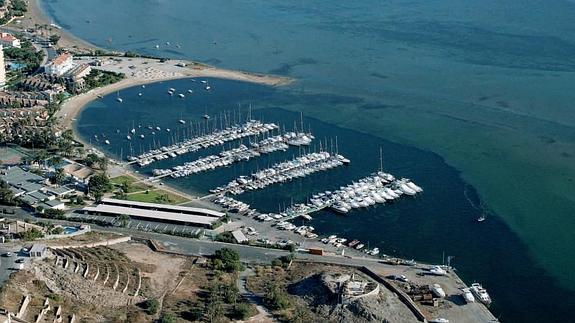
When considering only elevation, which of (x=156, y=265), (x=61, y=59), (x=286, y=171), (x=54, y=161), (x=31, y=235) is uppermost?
(x=61, y=59)

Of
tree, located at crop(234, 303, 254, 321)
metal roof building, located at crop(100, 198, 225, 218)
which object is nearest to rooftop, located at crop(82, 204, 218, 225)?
metal roof building, located at crop(100, 198, 225, 218)

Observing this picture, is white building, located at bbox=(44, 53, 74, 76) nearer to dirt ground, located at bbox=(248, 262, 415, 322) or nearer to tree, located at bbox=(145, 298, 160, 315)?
dirt ground, located at bbox=(248, 262, 415, 322)

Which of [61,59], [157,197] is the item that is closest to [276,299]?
[157,197]

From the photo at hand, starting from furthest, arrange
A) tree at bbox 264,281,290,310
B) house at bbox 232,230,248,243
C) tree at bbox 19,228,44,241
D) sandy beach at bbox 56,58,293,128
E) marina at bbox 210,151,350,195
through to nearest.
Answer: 1. sandy beach at bbox 56,58,293,128
2. marina at bbox 210,151,350,195
3. house at bbox 232,230,248,243
4. tree at bbox 19,228,44,241
5. tree at bbox 264,281,290,310

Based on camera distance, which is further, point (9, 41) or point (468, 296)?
point (9, 41)

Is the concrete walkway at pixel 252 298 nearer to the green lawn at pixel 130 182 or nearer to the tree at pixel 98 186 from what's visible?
the tree at pixel 98 186

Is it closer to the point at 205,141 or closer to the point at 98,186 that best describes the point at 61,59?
the point at 205,141

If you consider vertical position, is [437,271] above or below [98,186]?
below

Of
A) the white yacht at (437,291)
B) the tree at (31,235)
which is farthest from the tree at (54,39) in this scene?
the white yacht at (437,291)
